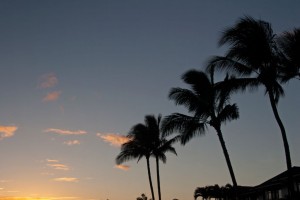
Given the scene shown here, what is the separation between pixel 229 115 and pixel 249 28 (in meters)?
7.43

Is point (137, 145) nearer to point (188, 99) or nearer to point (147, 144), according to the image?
point (147, 144)

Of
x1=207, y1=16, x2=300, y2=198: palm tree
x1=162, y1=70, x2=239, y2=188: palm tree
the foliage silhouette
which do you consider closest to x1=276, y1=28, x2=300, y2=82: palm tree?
x1=207, y1=16, x2=300, y2=198: palm tree

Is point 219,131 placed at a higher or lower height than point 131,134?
lower

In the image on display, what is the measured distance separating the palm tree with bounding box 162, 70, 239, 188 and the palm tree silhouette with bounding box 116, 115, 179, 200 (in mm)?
13475

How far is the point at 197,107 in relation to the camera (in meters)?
24.8

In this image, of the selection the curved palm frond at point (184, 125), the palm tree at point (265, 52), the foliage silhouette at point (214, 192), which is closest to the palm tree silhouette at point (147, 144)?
the curved palm frond at point (184, 125)

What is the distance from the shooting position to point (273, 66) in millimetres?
19141

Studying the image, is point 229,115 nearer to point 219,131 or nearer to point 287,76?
point 219,131

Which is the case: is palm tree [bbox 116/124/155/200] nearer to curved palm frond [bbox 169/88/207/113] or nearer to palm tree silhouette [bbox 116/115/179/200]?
palm tree silhouette [bbox 116/115/179/200]

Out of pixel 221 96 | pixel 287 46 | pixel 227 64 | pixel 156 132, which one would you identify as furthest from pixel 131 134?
pixel 287 46

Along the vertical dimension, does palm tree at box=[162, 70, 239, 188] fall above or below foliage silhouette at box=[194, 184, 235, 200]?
above

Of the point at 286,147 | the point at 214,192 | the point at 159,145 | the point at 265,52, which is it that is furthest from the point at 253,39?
the point at 214,192

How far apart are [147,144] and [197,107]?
14.9 meters

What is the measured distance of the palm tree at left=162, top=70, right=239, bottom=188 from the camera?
24472mm
